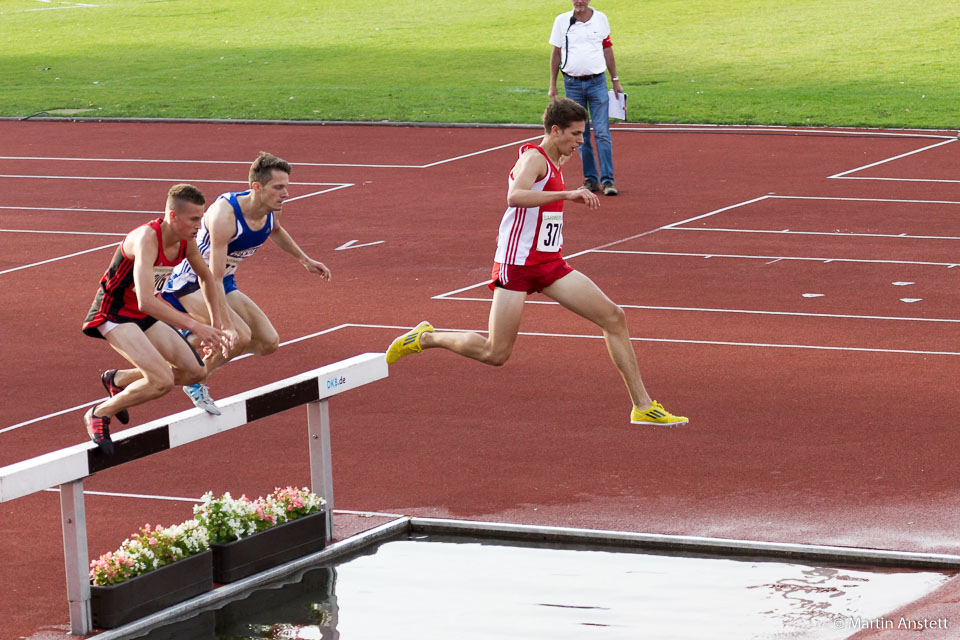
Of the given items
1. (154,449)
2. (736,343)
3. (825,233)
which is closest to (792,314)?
(736,343)

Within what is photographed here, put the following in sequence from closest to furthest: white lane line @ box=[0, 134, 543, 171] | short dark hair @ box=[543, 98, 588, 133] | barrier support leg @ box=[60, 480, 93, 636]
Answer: barrier support leg @ box=[60, 480, 93, 636], short dark hair @ box=[543, 98, 588, 133], white lane line @ box=[0, 134, 543, 171]

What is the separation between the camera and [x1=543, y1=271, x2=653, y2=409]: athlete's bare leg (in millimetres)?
9570

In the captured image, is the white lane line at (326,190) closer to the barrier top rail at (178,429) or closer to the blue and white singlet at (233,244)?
the blue and white singlet at (233,244)

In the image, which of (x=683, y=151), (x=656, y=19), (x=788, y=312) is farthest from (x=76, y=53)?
(x=788, y=312)

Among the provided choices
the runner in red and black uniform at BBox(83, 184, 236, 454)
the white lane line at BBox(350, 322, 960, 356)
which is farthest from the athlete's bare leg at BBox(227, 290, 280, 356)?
the white lane line at BBox(350, 322, 960, 356)

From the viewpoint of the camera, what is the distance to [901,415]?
435 inches

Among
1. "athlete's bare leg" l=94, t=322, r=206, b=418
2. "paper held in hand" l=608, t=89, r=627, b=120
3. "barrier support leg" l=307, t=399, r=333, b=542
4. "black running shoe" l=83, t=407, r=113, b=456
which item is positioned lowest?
"barrier support leg" l=307, t=399, r=333, b=542

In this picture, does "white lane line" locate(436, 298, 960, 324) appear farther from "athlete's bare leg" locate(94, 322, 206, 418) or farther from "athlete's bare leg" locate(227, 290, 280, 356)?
"athlete's bare leg" locate(94, 322, 206, 418)

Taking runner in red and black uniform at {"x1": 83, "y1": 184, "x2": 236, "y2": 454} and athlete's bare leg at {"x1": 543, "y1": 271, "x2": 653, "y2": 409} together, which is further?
athlete's bare leg at {"x1": 543, "y1": 271, "x2": 653, "y2": 409}

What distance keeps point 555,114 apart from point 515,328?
1.36 m

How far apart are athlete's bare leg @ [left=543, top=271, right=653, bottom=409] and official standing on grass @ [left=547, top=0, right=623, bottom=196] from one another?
9277mm

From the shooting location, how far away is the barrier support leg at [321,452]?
358 inches

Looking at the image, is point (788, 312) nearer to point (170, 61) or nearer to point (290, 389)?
point (290, 389)

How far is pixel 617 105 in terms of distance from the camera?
19047 mm
